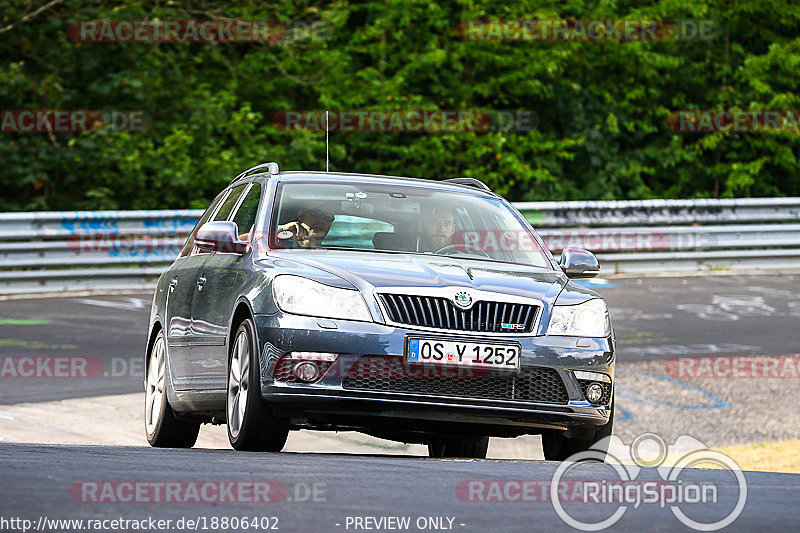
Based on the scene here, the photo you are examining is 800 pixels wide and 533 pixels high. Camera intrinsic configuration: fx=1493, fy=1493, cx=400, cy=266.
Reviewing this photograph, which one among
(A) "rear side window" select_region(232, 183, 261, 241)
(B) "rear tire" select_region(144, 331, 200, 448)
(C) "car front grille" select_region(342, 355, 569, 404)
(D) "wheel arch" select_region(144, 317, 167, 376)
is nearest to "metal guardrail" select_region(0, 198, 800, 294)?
(D) "wheel arch" select_region(144, 317, 167, 376)

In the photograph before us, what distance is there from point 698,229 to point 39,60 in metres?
10.7

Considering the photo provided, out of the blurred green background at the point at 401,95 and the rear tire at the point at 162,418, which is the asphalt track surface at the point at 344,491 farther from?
the blurred green background at the point at 401,95

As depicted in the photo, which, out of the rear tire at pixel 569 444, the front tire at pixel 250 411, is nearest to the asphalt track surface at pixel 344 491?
the front tire at pixel 250 411

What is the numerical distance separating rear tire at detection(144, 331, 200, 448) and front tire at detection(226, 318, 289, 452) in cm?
161

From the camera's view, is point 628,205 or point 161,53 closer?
point 628,205

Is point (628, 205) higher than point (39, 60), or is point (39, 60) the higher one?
point (39, 60)

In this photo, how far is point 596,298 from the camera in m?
7.91

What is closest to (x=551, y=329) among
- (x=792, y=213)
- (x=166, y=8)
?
(x=792, y=213)

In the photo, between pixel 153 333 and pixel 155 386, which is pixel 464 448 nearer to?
pixel 155 386

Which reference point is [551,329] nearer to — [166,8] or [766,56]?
[166,8]

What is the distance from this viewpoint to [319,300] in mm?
7340

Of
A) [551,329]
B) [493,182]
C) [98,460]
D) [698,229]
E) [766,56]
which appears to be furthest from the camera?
[766,56]

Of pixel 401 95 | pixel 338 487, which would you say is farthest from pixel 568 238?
pixel 338 487

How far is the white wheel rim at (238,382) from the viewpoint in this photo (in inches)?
297
